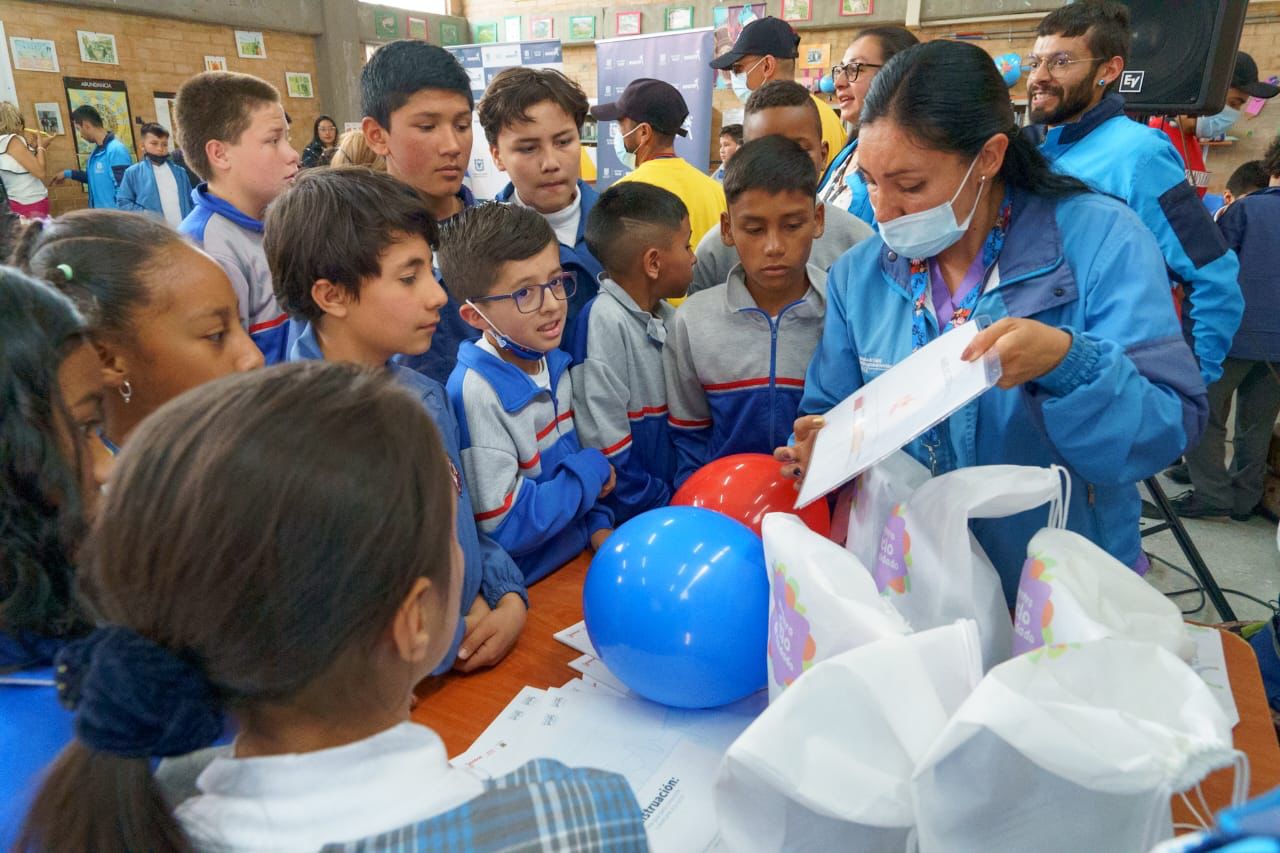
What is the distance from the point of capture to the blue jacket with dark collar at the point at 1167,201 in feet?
8.14

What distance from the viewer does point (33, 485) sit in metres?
0.77

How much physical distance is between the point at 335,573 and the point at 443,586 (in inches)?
5.5

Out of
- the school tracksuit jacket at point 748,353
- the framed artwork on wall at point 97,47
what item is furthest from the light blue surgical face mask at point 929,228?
the framed artwork on wall at point 97,47

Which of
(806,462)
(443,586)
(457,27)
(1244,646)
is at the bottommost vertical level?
(1244,646)

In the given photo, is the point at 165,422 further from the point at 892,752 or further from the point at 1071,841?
the point at 1071,841

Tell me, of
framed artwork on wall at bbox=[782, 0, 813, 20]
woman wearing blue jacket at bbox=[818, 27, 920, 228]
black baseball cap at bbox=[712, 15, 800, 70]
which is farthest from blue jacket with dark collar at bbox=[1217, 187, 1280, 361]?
framed artwork on wall at bbox=[782, 0, 813, 20]

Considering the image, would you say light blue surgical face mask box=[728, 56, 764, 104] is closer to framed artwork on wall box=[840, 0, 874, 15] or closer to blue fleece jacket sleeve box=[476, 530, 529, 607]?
blue fleece jacket sleeve box=[476, 530, 529, 607]

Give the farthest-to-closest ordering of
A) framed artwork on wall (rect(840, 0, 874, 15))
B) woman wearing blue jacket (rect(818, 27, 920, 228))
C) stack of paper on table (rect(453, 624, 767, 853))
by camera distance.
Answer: framed artwork on wall (rect(840, 0, 874, 15)) < woman wearing blue jacket (rect(818, 27, 920, 228)) < stack of paper on table (rect(453, 624, 767, 853))

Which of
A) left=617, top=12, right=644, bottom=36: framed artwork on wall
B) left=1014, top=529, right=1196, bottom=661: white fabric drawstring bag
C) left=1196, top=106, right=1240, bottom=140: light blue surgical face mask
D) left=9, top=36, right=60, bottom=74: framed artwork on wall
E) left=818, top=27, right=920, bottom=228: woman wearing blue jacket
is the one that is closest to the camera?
left=1014, top=529, right=1196, bottom=661: white fabric drawstring bag

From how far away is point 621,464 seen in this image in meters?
1.85

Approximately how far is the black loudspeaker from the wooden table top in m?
2.41

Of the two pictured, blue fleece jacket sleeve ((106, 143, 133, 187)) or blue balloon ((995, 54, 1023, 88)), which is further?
blue balloon ((995, 54, 1023, 88))

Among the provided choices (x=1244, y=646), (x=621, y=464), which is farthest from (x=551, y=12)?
(x=1244, y=646)

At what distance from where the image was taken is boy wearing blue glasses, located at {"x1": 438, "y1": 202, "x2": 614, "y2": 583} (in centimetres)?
149
